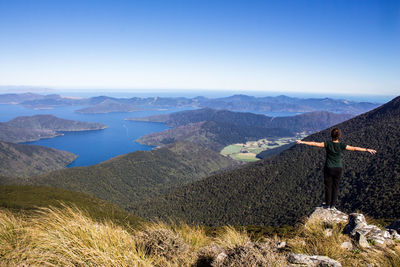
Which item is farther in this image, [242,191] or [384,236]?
[242,191]

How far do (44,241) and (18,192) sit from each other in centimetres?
7444

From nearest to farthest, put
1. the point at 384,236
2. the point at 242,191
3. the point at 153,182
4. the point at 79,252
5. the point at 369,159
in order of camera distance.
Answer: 1. the point at 79,252
2. the point at 384,236
3. the point at 369,159
4. the point at 242,191
5. the point at 153,182

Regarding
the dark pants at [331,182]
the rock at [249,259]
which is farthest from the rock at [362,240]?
the rock at [249,259]

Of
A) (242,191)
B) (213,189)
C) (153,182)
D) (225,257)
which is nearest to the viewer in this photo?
(225,257)

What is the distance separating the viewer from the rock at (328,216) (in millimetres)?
7605

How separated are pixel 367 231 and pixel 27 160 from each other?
224 meters

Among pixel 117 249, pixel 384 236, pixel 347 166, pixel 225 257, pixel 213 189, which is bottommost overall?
pixel 213 189

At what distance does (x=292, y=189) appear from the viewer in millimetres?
71688

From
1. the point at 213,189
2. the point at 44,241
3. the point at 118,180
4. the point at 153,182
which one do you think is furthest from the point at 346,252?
the point at 153,182

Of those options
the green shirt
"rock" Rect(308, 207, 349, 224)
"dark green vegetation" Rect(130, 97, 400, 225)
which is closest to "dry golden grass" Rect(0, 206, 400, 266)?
"rock" Rect(308, 207, 349, 224)

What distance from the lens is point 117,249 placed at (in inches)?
151

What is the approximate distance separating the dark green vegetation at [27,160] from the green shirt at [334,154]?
207915mm

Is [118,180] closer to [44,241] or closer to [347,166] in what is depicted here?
[347,166]

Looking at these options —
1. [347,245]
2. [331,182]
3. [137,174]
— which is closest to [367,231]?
[347,245]
